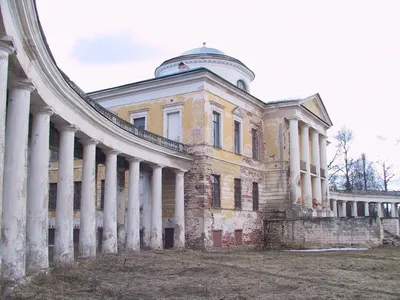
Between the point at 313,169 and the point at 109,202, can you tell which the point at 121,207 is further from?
the point at 313,169

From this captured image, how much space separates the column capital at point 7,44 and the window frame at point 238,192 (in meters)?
20.5

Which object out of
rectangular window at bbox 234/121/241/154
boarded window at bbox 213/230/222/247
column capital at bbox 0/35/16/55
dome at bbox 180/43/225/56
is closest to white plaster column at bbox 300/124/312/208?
rectangular window at bbox 234/121/241/154

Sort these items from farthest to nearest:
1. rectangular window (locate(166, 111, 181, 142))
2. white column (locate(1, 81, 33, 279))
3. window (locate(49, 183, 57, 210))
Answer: window (locate(49, 183, 57, 210)) → rectangular window (locate(166, 111, 181, 142)) → white column (locate(1, 81, 33, 279))

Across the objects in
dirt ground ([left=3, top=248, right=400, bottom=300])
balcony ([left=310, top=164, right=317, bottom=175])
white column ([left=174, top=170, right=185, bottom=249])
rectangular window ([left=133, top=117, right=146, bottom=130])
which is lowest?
dirt ground ([left=3, top=248, right=400, bottom=300])

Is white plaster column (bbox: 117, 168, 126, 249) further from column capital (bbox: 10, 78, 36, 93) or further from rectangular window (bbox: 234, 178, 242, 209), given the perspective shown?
column capital (bbox: 10, 78, 36, 93)

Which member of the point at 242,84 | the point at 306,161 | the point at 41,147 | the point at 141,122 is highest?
the point at 242,84

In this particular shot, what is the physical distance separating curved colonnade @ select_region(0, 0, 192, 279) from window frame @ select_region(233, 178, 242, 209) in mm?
8707

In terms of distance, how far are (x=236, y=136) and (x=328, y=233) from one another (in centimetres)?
823

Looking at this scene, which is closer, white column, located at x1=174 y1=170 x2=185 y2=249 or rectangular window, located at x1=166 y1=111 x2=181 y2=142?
white column, located at x1=174 y1=170 x2=185 y2=249

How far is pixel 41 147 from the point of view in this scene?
1292 centimetres

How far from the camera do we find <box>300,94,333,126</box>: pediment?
3391 cm

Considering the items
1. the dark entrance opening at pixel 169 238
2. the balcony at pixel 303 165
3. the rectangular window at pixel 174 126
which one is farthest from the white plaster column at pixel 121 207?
the balcony at pixel 303 165

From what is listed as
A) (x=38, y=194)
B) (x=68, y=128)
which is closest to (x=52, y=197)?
(x=68, y=128)

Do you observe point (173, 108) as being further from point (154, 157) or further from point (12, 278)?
point (12, 278)
